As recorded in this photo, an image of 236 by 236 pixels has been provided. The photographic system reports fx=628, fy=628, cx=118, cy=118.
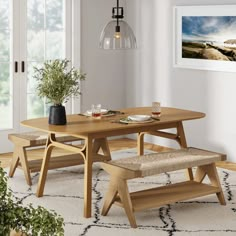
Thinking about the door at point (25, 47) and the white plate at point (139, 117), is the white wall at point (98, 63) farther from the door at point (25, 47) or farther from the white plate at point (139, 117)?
the white plate at point (139, 117)

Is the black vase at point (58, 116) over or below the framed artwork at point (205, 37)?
below

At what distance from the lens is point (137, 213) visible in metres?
4.71

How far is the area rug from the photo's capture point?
14.2 feet

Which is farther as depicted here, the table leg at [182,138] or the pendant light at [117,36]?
the table leg at [182,138]

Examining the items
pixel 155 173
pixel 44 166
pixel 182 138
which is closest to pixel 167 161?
pixel 155 173

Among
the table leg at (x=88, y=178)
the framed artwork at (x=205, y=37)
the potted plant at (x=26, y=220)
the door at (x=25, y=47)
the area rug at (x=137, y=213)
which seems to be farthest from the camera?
the door at (x=25, y=47)

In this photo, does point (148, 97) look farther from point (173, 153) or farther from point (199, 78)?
point (173, 153)

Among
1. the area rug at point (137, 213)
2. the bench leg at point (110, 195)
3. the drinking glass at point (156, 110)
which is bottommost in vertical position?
the area rug at point (137, 213)

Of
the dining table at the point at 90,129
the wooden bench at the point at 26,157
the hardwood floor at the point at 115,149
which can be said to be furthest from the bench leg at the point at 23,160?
the hardwood floor at the point at 115,149

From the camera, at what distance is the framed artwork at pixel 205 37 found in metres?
6.29

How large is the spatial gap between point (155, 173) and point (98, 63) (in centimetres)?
A: 322

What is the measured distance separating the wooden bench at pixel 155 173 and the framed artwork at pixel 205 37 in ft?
5.25

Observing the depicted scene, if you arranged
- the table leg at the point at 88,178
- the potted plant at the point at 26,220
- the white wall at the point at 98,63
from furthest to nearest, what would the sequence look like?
the white wall at the point at 98,63 → the table leg at the point at 88,178 → the potted plant at the point at 26,220

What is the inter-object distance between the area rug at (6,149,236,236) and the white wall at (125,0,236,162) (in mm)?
887
